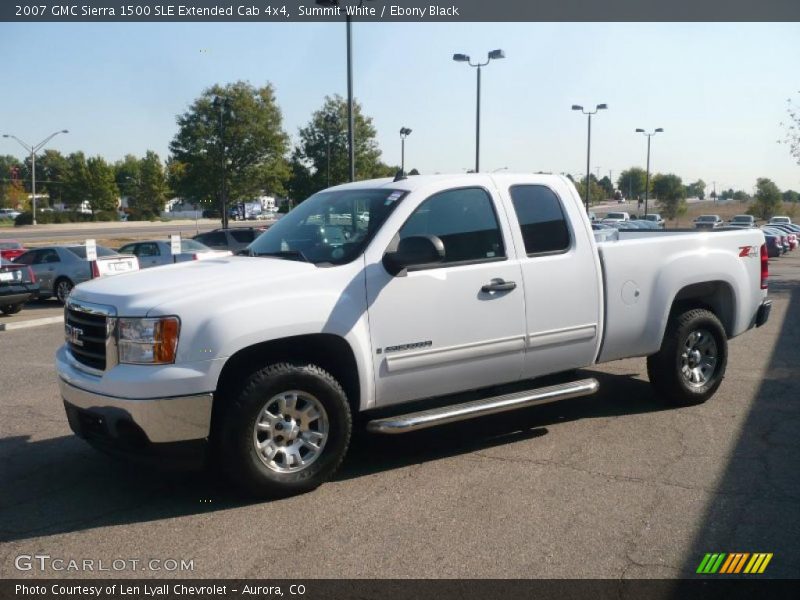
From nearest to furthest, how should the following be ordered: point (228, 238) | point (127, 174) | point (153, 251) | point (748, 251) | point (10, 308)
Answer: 1. point (748, 251)
2. point (10, 308)
3. point (153, 251)
4. point (228, 238)
5. point (127, 174)

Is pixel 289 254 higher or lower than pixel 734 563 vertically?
higher

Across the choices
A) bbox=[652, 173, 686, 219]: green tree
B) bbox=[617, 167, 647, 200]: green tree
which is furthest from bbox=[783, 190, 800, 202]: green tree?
bbox=[652, 173, 686, 219]: green tree

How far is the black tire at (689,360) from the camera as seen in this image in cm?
681

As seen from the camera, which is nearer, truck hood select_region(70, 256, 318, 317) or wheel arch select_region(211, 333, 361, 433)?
truck hood select_region(70, 256, 318, 317)

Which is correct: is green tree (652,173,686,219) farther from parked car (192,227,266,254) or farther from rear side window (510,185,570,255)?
rear side window (510,185,570,255)

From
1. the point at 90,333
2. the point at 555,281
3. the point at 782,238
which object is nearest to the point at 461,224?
the point at 555,281

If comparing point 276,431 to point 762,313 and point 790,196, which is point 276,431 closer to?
→ point 762,313

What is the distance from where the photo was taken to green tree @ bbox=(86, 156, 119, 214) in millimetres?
91062

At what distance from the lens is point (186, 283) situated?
4.86 metres

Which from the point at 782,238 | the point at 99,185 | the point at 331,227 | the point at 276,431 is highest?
the point at 99,185

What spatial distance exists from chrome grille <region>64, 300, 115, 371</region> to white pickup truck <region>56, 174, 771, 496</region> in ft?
0.06

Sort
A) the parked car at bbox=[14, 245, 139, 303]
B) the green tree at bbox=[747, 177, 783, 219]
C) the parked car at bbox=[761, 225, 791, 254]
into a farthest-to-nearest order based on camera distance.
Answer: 1. the green tree at bbox=[747, 177, 783, 219]
2. the parked car at bbox=[761, 225, 791, 254]
3. the parked car at bbox=[14, 245, 139, 303]

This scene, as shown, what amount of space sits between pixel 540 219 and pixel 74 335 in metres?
3.39

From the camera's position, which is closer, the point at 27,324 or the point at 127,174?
the point at 27,324
